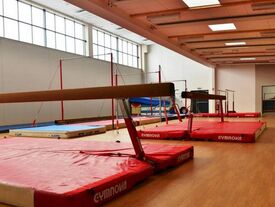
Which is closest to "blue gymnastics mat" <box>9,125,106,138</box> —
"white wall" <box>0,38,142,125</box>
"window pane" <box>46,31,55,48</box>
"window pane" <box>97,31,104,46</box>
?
"white wall" <box>0,38,142,125</box>

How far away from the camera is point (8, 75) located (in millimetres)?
12914

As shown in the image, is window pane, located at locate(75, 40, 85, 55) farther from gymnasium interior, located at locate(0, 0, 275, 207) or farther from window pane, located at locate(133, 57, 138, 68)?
window pane, located at locate(133, 57, 138, 68)

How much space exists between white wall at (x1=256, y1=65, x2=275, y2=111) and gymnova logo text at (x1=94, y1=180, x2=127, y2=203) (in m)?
19.1

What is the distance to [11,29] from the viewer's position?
14047 millimetres

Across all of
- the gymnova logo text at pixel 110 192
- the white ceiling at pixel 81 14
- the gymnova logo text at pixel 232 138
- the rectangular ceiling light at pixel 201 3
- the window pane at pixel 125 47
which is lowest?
the gymnova logo text at pixel 110 192

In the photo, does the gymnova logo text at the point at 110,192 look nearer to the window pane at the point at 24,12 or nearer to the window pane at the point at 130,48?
the window pane at the point at 24,12

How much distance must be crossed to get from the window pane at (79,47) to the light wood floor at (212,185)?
579 inches

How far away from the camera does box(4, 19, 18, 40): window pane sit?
1376 centimetres

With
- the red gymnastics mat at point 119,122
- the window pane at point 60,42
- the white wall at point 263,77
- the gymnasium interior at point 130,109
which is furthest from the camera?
the white wall at point 263,77

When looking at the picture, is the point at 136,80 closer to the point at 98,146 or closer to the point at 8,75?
the point at 8,75

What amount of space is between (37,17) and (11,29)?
1.93 meters

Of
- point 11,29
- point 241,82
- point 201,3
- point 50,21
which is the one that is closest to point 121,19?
point 201,3

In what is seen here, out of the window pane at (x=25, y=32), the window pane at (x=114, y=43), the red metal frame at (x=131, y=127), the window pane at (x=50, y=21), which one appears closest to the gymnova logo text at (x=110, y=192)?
the red metal frame at (x=131, y=127)

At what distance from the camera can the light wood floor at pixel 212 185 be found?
2.67 metres
